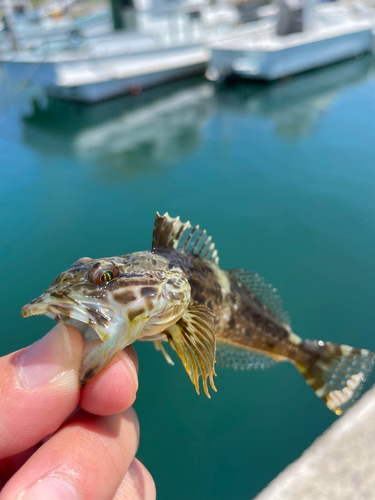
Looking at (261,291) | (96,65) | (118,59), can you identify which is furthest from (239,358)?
(118,59)

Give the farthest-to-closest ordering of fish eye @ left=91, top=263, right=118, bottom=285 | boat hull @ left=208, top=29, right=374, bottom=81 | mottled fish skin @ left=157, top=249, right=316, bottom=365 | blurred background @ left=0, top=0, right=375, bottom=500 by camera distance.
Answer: boat hull @ left=208, top=29, right=374, bottom=81, blurred background @ left=0, top=0, right=375, bottom=500, mottled fish skin @ left=157, top=249, right=316, bottom=365, fish eye @ left=91, top=263, right=118, bottom=285

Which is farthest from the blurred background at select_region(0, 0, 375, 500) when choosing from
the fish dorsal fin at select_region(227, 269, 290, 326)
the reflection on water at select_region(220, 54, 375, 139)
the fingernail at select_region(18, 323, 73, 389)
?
the fingernail at select_region(18, 323, 73, 389)

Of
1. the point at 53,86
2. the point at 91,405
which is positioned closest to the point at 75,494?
the point at 91,405

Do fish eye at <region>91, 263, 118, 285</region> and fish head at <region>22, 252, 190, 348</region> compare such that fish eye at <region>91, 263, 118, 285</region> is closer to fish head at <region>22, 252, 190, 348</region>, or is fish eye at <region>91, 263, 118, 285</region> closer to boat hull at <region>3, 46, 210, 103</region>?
fish head at <region>22, 252, 190, 348</region>

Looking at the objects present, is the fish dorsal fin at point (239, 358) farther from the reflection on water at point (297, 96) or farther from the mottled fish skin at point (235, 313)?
the reflection on water at point (297, 96)

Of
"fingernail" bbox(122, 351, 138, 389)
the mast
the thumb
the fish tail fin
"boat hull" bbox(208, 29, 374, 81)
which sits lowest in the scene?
the fish tail fin
